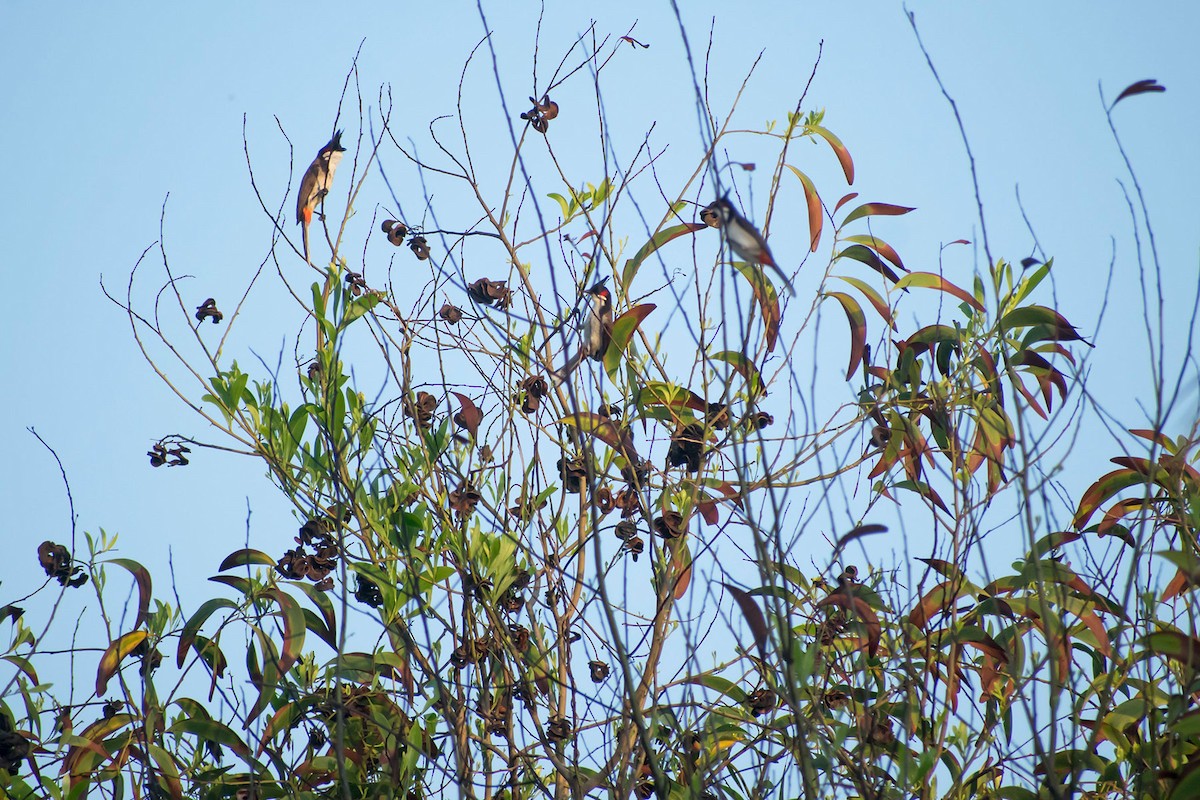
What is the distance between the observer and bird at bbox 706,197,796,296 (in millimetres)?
1432

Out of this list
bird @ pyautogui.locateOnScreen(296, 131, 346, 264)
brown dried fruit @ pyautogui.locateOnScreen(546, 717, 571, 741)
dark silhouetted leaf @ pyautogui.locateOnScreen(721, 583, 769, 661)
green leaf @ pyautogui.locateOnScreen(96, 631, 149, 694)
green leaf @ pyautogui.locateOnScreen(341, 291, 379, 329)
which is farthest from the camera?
bird @ pyautogui.locateOnScreen(296, 131, 346, 264)

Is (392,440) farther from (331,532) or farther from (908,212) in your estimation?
(908,212)

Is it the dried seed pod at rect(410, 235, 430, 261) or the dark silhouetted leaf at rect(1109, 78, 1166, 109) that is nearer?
the dark silhouetted leaf at rect(1109, 78, 1166, 109)

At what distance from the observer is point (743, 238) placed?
1527mm

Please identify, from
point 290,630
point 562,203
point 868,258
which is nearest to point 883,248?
point 868,258

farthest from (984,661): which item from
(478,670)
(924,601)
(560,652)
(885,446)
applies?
(478,670)

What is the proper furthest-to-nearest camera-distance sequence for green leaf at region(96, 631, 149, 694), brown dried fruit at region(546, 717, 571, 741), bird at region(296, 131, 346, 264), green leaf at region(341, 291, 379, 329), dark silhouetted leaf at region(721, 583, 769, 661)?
bird at region(296, 131, 346, 264) < green leaf at region(341, 291, 379, 329) < green leaf at region(96, 631, 149, 694) < brown dried fruit at region(546, 717, 571, 741) < dark silhouetted leaf at region(721, 583, 769, 661)

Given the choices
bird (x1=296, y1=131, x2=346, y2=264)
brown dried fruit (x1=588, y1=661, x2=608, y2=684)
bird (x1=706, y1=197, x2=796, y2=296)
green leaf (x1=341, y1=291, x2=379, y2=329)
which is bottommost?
brown dried fruit (x1=588, y1=661, x2=608, y2=684)

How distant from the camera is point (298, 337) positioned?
217cm

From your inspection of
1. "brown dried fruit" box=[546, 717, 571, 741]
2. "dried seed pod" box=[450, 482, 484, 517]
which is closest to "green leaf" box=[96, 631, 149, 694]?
"dried seed pod" box=[450, 482, 484, 517]

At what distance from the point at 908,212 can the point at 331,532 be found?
1.27 metres

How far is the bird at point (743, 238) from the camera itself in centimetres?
143

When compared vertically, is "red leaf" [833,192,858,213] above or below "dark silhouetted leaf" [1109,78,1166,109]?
above

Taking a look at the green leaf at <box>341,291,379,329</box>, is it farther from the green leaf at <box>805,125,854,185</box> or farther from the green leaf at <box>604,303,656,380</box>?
the green leaf at <box>805,125,854,185</box>
